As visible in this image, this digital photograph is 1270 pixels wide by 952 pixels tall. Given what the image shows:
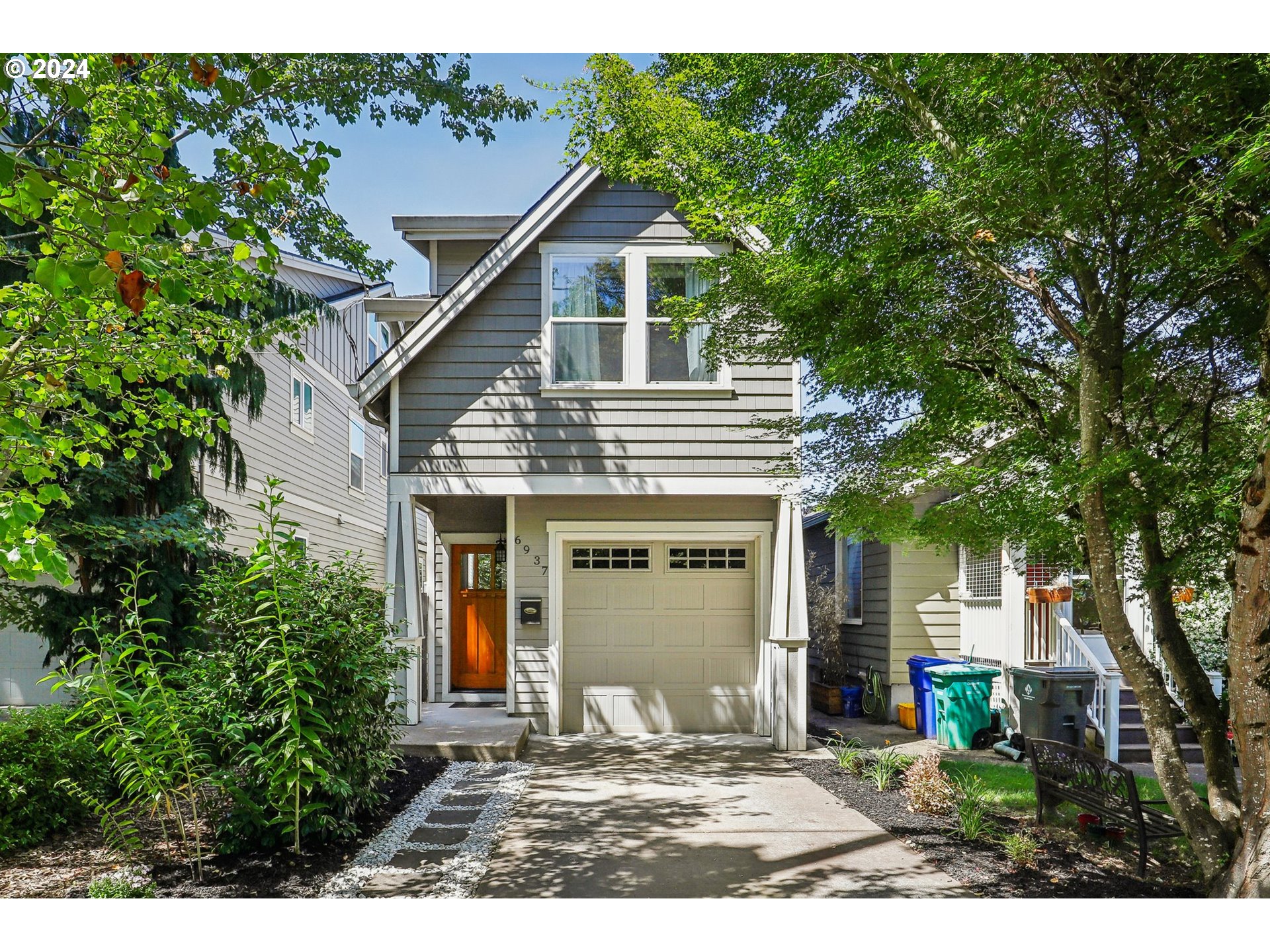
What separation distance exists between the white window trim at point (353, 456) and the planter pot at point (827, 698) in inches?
321

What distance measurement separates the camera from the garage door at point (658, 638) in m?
8.51

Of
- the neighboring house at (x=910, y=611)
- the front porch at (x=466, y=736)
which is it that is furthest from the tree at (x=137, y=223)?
the neighboring house at (x=910, y=611)

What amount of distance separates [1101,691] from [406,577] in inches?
251

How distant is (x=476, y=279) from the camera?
25.2 ft

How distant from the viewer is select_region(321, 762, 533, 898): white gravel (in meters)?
3.98

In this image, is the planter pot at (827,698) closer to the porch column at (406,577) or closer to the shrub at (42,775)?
the porch column at (406,577)

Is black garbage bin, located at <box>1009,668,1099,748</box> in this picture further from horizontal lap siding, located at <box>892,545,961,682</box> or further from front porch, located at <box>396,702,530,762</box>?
front porch, located at <box>396,702,530,762</box>

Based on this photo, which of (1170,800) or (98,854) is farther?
(98,854)

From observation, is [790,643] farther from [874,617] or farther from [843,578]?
[843,578]
